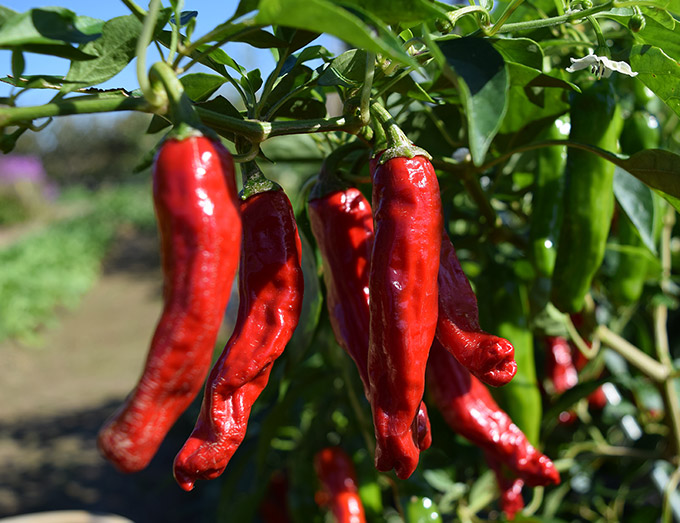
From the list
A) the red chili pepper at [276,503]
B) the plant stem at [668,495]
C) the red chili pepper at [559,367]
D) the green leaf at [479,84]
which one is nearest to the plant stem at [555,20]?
the green leaf at [479,84]

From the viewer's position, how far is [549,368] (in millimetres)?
1523

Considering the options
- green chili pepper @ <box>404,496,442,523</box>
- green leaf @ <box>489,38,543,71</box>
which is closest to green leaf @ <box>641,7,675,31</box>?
green leaf @ <box>489,38,543,71</box>

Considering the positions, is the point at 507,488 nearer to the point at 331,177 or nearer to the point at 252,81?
the point at 331,177

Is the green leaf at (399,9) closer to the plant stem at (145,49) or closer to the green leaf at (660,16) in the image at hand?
the plant stem at (145,49)

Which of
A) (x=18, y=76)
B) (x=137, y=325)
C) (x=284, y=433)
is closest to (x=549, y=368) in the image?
(x=284, y=433)

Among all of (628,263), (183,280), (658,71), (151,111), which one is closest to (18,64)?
(151,111)

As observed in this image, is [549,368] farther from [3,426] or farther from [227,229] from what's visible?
[3,426]

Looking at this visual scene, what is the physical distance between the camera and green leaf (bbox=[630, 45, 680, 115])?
2.08 ft

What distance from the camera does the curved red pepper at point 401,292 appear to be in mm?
577

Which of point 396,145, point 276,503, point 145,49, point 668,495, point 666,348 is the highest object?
point 145,49

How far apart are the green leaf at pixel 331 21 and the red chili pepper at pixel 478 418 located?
469mm

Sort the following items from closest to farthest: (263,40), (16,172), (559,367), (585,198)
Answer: (263,40) < (585,198) < (559,367) < (16,172)

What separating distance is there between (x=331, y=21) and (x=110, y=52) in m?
0.24

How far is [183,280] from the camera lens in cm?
48
